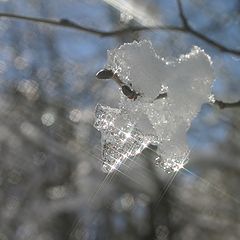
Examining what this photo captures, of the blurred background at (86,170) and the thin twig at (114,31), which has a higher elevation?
the thin twig at (114,31)

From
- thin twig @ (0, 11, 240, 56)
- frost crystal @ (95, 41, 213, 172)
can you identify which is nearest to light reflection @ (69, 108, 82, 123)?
thin twig @ (0, 11, 240, 56)

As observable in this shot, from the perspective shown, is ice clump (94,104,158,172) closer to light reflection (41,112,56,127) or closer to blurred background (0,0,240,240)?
blurred background (0,0,240,240)

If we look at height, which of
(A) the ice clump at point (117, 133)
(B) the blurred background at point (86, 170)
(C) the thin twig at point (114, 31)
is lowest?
(B) the blurred background at point (86, 170)

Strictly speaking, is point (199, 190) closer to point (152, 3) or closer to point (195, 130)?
point (195, 130)

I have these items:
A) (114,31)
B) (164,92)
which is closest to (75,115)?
(114,31)

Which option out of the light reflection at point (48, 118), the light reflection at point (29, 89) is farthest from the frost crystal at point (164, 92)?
the light reflection at point (48, 118)

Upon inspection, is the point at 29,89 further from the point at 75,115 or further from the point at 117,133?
the point at 117,133

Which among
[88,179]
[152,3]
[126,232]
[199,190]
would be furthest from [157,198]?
[152,3]

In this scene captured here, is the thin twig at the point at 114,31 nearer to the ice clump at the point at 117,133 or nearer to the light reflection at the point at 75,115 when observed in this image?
the ice clump at the point at 117,133

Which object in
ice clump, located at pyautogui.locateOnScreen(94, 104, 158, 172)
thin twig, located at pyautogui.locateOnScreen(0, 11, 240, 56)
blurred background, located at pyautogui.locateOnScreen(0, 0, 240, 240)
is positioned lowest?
blurred background, located at pyautogui.locateOnScreen(0, 0, 240, 240)
